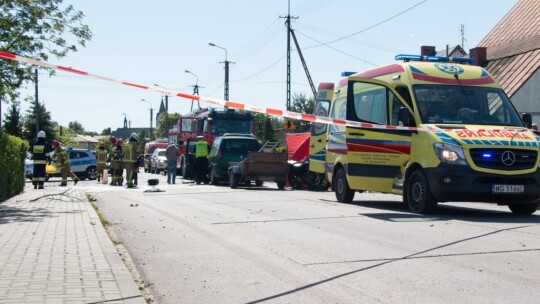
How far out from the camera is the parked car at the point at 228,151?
2541cm

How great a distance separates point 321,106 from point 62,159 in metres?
10.6

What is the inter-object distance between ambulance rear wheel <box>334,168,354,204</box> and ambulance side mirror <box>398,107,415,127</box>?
2.69 m

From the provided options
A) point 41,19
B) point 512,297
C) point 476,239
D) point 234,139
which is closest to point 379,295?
point 512,297

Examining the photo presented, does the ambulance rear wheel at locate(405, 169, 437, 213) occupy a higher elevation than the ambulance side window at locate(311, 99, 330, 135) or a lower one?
lower

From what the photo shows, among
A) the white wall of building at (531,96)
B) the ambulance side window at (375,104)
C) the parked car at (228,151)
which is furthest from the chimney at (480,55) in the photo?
the ambulance side window at (375,104)

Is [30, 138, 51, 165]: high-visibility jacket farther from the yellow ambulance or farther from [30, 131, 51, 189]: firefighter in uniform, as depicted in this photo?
the yellow ambulance

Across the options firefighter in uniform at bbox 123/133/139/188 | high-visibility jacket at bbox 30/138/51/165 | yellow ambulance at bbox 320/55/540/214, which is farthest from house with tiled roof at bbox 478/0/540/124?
high-visibility jacket at bbox 30/138/51/165

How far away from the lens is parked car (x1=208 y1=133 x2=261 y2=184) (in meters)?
25.4

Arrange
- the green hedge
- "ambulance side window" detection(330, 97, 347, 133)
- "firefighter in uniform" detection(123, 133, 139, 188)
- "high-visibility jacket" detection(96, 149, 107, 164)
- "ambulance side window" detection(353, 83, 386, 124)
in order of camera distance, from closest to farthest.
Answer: "ambulance side window" detection(353, 83, 386, 124) < "ambulance side window" detection(330, 97, 347, 133) < the green hedge < "firefighter in uniform" detection(123, 133, 139, 188) < "high-visibility jacket" detection(96, 149, 107, 164)

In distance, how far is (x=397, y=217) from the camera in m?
12.4

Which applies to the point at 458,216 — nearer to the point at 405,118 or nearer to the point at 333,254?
the point at 405,118

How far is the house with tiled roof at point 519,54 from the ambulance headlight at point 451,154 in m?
21.6

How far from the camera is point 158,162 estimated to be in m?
45.3

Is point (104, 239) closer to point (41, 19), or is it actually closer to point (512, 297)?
point (512, 297)
